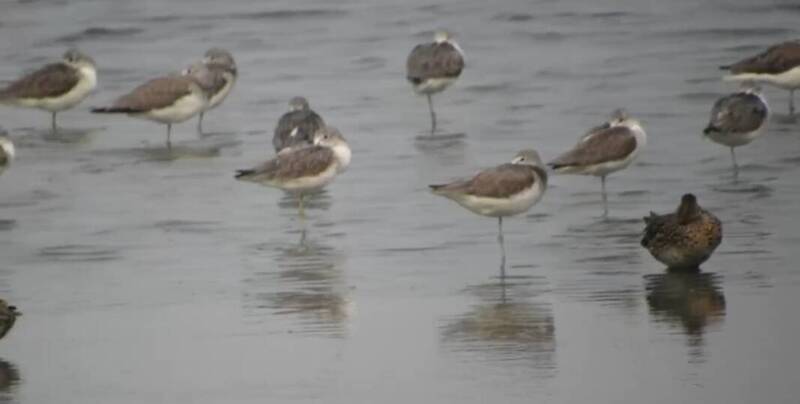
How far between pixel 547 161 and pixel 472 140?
5.55 feet

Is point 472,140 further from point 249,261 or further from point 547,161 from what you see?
point 249,261

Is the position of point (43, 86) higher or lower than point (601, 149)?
higher

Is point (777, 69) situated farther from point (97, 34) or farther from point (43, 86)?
point (97, 34)

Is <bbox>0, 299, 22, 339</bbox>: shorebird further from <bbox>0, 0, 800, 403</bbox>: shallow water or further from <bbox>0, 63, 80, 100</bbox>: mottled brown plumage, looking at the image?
<bbox>0, 63, 80, 100</bbox>: mottled brown plumage

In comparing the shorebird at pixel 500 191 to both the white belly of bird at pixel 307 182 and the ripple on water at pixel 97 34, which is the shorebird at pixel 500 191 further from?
the ripple on water at pixel 97 34

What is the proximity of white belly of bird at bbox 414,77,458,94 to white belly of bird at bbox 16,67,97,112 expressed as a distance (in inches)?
133

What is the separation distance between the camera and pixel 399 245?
1442 centimetres

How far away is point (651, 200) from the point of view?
16.0 m

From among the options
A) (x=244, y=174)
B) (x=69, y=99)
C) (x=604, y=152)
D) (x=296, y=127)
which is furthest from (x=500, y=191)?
(x=69, y=99)

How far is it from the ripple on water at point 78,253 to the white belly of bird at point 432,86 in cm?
703

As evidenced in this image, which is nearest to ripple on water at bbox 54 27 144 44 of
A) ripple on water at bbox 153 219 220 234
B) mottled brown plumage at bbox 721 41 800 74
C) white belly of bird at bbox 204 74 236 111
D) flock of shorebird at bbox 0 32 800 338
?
flock of shorebird at bbox 0 32 800 338

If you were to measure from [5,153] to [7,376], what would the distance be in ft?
23.7

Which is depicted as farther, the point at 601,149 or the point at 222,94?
the point at 222,94

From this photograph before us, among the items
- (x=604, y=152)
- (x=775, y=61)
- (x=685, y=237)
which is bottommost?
(x=685, y=237)
